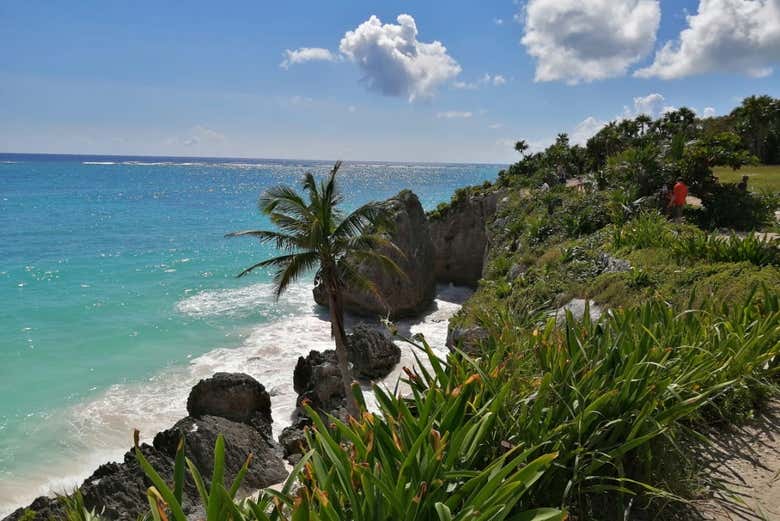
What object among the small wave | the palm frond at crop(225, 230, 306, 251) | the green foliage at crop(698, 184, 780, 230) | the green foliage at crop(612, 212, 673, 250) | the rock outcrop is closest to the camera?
the rock outcrop

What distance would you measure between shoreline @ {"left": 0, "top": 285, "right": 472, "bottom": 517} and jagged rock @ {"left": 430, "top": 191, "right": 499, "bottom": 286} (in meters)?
8.23

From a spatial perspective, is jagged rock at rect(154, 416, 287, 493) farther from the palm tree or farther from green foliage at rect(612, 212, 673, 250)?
green foliage at rect(612, 212, 673, 250)

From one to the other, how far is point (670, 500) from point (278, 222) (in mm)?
14201

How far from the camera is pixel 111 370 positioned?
22.6 metres

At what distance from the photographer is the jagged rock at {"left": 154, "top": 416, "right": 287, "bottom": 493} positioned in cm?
1241

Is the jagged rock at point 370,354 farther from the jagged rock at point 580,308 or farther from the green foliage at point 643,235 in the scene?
the jagged rock at point 580,308

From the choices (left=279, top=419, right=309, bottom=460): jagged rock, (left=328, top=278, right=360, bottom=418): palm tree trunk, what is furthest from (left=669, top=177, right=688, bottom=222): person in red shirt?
(left=279, top=419, right=309, bottom=460): jagged rock

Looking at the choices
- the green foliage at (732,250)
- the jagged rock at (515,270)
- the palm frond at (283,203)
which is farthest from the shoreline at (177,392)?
the green foliage at (732,250)

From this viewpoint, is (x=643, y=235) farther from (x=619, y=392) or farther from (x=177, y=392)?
(x=177, y=392)

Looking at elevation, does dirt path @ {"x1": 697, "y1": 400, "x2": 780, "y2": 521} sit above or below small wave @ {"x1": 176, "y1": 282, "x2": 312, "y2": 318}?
above

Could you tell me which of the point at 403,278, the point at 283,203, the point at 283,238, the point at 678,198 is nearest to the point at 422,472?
the point at 283,238

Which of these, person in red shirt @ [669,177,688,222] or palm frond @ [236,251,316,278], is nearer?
palm frond @ [236,251,316,278]

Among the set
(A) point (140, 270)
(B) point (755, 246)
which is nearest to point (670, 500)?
(B) point (755, 246)

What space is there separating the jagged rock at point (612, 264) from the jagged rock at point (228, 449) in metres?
9.79
